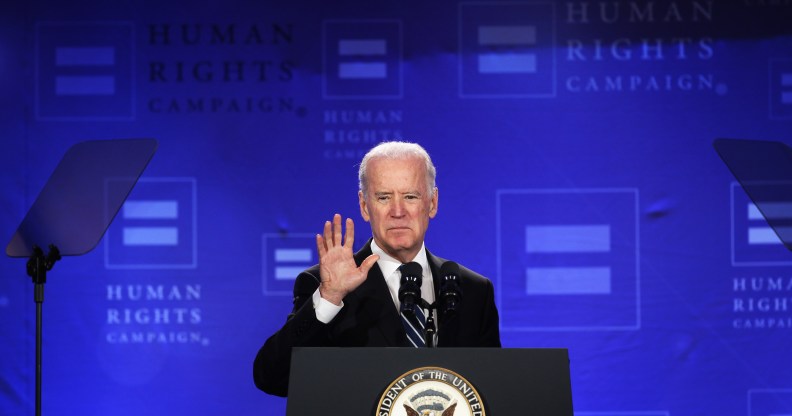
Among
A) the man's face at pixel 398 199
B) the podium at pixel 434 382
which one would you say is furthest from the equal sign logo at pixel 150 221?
the podium at pixel 434 382

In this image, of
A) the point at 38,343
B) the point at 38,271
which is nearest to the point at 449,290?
the point at 38,343

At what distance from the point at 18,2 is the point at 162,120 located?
801mm

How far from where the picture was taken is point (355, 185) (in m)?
3.93

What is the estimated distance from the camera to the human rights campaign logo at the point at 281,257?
12.8 feet

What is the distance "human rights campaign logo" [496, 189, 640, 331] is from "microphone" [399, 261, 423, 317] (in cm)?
210

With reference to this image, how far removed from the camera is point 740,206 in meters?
3.92

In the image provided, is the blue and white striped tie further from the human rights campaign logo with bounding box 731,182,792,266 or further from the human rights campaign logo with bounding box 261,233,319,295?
the human rights campaign logo with bounding box 731,182,792,266

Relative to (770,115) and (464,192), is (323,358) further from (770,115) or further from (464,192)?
(770,115)

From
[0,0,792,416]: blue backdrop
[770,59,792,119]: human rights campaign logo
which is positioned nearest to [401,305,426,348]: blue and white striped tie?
[0,0,792,416]: blue backdrop

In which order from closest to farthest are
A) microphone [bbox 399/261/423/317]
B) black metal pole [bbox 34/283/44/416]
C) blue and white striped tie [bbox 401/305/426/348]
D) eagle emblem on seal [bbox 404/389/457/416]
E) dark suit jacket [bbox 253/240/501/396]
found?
eagle emblem on seal [bbox 404/389/457/416]
microphone [bbox 399/261/423/317]
blue and white striped tie [bbox 401/305/426/348]
dark suit jacket [bbox 253/240/501/396]
black metal pole [bbox 34/283/44/416]

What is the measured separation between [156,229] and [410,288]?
232cm

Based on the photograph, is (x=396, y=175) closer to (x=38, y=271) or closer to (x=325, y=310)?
(x=325, y=310)

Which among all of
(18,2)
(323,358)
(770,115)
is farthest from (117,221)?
(770,115)

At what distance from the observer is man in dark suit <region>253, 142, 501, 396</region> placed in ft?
6.72
